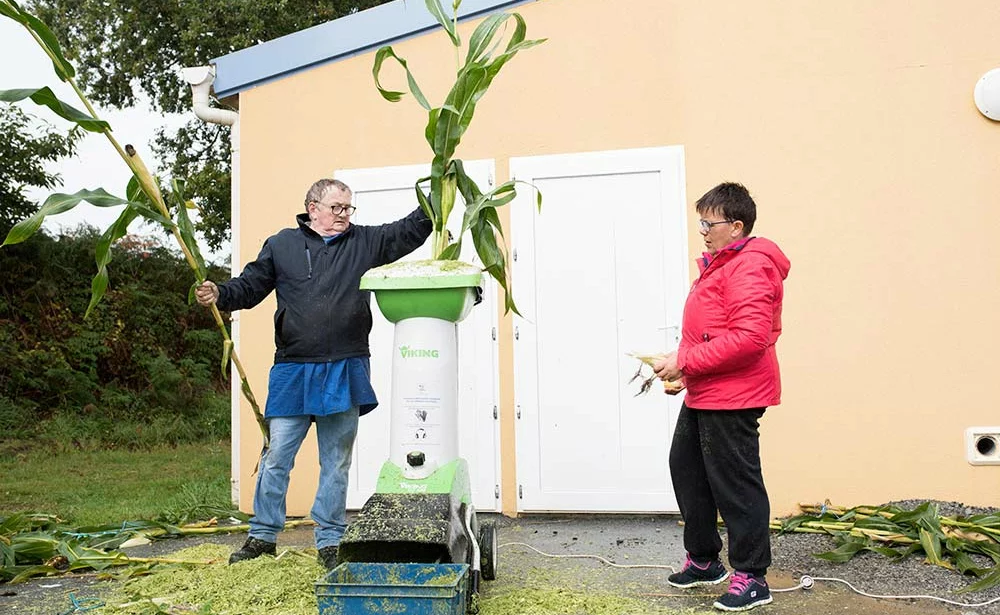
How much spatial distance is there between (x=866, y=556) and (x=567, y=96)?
3.14 meters

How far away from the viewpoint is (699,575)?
3.56m

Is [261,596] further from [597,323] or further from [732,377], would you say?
[597,323]

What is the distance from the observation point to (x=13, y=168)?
999 centimetres

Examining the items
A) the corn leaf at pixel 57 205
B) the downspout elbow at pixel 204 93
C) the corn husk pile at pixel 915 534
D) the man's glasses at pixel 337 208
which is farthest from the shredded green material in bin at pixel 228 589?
the downspout elbow at pixel 204 93

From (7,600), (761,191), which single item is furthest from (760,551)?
(7,600)

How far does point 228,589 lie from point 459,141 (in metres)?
2.06

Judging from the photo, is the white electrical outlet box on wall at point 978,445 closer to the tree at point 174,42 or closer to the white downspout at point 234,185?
the white downspout at point 234,185

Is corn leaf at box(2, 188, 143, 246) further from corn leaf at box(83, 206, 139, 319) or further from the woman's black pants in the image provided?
the woman's black pants

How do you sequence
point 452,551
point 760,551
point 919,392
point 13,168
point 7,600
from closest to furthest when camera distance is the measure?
1. point 452,551
2. point 760,551
3. point 7,600
4. point 919,392
5. point 13,168

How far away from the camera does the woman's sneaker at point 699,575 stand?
11.7ft

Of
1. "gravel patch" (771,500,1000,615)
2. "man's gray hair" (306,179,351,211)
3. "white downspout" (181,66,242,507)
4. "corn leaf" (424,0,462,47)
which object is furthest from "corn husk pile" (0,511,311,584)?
"gravel patch" (771,500,1000,615)

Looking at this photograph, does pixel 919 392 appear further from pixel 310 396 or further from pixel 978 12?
pixel 310 396

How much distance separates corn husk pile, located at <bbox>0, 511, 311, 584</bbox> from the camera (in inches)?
155

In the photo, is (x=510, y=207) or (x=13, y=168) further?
(x=13, y=168)
